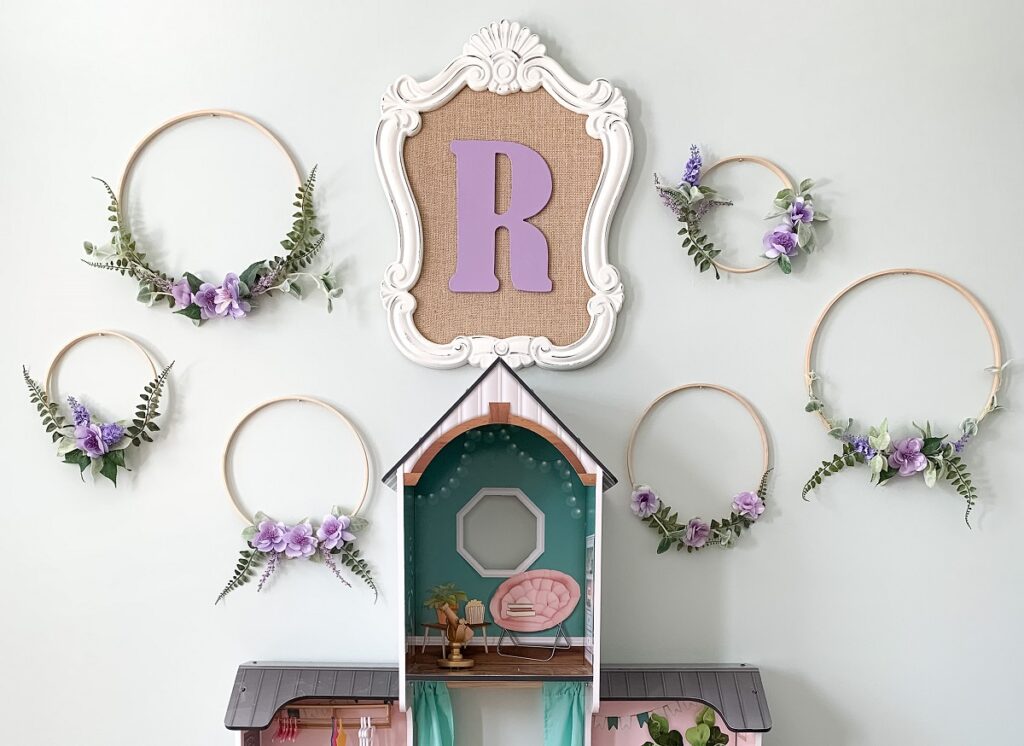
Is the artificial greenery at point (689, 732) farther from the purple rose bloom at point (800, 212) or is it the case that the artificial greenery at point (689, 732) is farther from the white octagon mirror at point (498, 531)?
the purple rose bloom at point (800, 212)

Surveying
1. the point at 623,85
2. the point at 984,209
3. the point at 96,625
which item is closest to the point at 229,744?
the point at 96,625

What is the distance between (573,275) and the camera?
171cm

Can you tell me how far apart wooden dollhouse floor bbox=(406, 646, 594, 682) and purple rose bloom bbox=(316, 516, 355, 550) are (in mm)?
244

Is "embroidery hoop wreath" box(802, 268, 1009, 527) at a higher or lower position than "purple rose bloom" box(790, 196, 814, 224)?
lower

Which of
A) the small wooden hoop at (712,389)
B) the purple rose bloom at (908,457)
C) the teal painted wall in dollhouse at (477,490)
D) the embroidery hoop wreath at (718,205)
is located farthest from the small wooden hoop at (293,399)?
the purple rose bloom at (908,457)

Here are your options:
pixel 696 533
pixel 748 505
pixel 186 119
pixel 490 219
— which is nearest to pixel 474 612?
pixel 696 533

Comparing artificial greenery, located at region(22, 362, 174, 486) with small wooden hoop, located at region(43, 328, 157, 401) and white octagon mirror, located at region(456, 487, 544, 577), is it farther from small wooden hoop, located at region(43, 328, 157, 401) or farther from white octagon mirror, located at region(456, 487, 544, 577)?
white octagon mirror, located at region(456, 487, 544, 577)

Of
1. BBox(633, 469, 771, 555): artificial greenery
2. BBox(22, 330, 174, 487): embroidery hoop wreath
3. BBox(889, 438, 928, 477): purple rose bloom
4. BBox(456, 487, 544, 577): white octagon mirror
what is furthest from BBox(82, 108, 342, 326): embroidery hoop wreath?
BBox(889, 438, 928, 477): purple rose bloom

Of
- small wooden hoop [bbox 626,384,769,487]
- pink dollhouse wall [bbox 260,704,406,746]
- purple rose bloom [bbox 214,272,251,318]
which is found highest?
purple rose bloom [bbox 214,272,251,318]

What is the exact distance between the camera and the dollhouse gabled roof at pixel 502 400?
153cm

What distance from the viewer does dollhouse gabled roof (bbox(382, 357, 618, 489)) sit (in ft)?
5.02

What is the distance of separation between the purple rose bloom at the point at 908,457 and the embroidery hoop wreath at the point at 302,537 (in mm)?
987

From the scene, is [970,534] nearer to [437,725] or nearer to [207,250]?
[437,725]

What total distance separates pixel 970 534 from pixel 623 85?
1080 mm
